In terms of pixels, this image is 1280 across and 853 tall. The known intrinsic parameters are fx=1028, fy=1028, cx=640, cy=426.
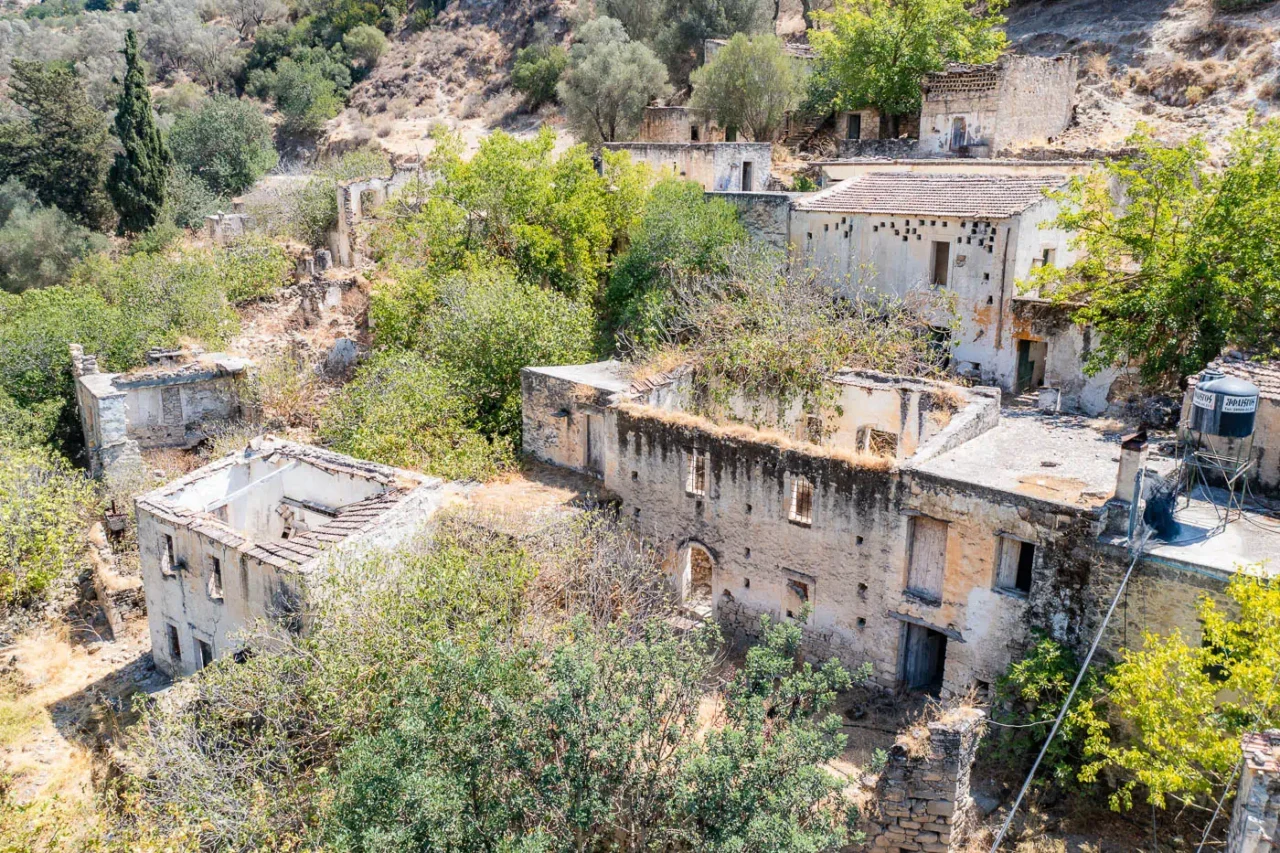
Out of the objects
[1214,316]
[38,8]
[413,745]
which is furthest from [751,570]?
[38,8]

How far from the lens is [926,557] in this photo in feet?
54.8

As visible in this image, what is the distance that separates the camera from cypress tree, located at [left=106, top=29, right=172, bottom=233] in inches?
1614

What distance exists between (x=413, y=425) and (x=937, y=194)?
45.4 ft

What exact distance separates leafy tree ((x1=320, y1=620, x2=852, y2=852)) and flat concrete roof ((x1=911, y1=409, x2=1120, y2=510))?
497cm

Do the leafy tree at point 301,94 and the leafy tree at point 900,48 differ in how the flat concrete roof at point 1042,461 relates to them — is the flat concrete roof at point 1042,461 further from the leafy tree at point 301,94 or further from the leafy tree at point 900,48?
the leafy tree at point 301,94

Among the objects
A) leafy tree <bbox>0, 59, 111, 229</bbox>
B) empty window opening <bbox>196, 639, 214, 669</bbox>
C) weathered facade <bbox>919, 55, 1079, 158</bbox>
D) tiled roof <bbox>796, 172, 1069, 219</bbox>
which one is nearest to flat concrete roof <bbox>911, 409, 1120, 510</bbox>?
A: tiled roof <bbox>796, 172, 1069, 219</bbox>

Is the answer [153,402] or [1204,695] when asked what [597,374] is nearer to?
[153,402]

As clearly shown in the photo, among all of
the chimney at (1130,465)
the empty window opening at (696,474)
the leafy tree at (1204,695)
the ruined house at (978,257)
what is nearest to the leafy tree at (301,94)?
the ruined house at (978,257)

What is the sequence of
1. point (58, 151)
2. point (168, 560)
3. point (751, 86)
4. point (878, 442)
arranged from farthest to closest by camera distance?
1. point (58, 151)
2. point (751, 86)
3. point (878, 442)
4. point (168, 560)

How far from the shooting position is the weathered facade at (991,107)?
32125 millimetres

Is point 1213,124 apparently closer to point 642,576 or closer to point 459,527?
Answer: point 642,576

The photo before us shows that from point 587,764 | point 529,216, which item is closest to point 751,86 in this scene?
point 529,216

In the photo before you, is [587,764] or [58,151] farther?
[58,151]

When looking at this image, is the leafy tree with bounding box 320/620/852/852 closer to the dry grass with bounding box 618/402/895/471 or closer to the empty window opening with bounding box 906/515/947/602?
the empty window opening with bounding box 906/515/947/602
